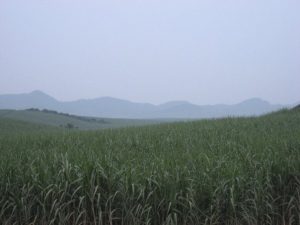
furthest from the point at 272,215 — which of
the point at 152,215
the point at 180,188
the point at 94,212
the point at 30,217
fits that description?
the point at 30,217

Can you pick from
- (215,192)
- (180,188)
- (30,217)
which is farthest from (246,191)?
Answer: (30,217)

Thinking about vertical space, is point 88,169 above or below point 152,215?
above

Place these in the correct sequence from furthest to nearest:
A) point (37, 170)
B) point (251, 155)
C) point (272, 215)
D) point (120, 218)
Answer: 1. point (251, 155)
2. point (37, 170)
3. point (272, 215)
4. point (120, 218)

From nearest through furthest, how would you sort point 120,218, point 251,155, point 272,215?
point 120,218 < point 272,215 < point 251,155

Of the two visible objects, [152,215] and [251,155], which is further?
[251,155]

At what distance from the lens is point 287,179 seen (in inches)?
275

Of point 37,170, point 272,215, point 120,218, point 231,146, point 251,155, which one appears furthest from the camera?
point 231,146

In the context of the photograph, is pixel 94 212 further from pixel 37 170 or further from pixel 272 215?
pixel 272 215

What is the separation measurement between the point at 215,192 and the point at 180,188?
0.57 meters

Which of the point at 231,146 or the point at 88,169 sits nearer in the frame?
the point at 88,169

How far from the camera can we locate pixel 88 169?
6.66 metres

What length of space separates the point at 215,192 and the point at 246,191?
558mm

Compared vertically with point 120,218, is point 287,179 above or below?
above

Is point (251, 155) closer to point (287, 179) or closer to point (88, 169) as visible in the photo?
point (287, 179)
